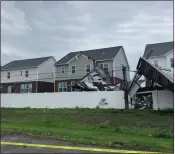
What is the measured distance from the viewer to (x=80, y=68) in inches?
1822

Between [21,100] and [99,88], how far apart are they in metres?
9.36

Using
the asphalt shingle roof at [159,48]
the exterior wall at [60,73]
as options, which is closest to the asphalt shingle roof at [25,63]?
the exterior wall at [60,73]

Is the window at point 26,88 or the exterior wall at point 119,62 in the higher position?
the exterior wall at point 119,62

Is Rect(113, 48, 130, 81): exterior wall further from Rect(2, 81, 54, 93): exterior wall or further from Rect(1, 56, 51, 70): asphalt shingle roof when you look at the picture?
Rect(1, 56, 51, 70): asphalt shingle roof

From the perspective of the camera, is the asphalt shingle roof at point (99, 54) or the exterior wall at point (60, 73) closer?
the asphalt shingle roof at point (99, 54)

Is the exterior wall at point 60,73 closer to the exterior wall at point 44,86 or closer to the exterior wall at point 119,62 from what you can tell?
the exterior wall at point 44,86

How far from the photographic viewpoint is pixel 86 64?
1809 inches

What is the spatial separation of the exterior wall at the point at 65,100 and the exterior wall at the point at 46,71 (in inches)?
648

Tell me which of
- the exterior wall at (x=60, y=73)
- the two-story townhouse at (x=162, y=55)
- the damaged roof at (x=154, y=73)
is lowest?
the damaged roof at (x=154, y=73)

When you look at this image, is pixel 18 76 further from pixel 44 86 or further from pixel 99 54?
pixel 99 54

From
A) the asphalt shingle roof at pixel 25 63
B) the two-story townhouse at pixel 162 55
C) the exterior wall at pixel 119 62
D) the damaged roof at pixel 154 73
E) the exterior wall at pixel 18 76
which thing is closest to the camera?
the damaged roof at pixel 154 73

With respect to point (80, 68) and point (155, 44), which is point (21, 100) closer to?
point (80, 68)

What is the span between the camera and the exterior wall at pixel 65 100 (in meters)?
28.5

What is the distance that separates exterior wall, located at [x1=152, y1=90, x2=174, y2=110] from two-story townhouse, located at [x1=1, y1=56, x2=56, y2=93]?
28.0 m
